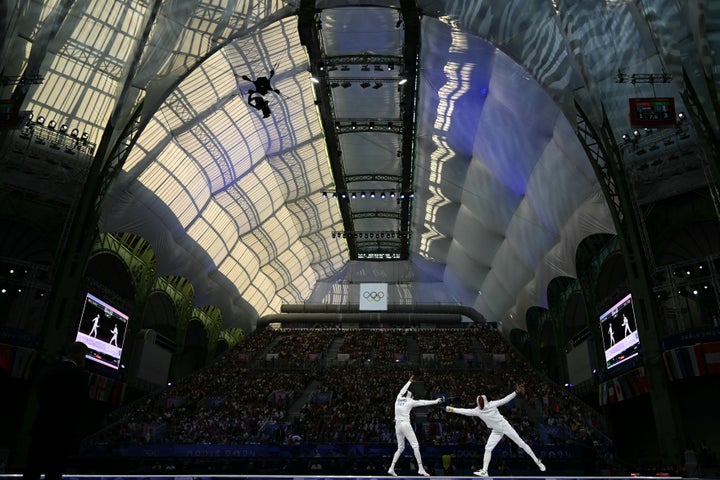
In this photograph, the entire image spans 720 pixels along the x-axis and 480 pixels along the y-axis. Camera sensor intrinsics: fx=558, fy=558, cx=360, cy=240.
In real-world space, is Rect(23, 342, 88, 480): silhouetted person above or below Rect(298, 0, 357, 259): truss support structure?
below

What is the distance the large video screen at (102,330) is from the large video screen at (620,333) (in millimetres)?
A: 33585

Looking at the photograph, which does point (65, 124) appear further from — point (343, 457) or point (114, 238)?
point (343, 457)

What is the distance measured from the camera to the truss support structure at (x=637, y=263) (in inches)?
974

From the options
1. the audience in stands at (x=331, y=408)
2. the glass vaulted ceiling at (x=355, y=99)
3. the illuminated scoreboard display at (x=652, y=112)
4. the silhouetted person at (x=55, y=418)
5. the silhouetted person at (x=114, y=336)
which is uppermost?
the glass vaulted ceiling at (x=355, y=99)

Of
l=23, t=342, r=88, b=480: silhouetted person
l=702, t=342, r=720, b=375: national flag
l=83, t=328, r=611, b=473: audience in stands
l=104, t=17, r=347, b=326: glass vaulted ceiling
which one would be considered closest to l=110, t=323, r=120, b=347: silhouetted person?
l=83, t=328, r=611, b=473: audience in stands

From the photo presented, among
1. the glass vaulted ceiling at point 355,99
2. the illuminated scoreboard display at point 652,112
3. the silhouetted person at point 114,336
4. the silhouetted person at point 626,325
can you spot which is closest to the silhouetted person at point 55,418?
the glass vaulted ceiling at point 355,99

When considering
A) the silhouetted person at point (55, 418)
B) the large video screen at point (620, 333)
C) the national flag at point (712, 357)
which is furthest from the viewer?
the large video screen at point (620, 333)

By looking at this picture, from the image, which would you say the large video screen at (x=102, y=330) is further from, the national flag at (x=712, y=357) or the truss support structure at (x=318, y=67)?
the national flag at (x=712, y=357)

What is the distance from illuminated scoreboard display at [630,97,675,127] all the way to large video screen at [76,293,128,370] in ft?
111

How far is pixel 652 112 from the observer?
865 inches

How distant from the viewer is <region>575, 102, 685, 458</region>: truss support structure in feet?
81.1

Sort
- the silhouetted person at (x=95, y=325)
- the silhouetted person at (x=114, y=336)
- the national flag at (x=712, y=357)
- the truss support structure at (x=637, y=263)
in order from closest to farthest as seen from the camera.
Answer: the truss support structure at (x=637, y=263) → the national flag at (x=712, y=357) → the silhouetted person at (x=95, y=325) → the silhouetted person at (x=114, y=336)

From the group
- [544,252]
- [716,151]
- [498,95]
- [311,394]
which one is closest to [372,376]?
[311,394]

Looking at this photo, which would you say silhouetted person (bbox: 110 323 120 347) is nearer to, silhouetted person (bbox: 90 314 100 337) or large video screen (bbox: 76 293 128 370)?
large video screen (bbox: 76 293 128 370)
